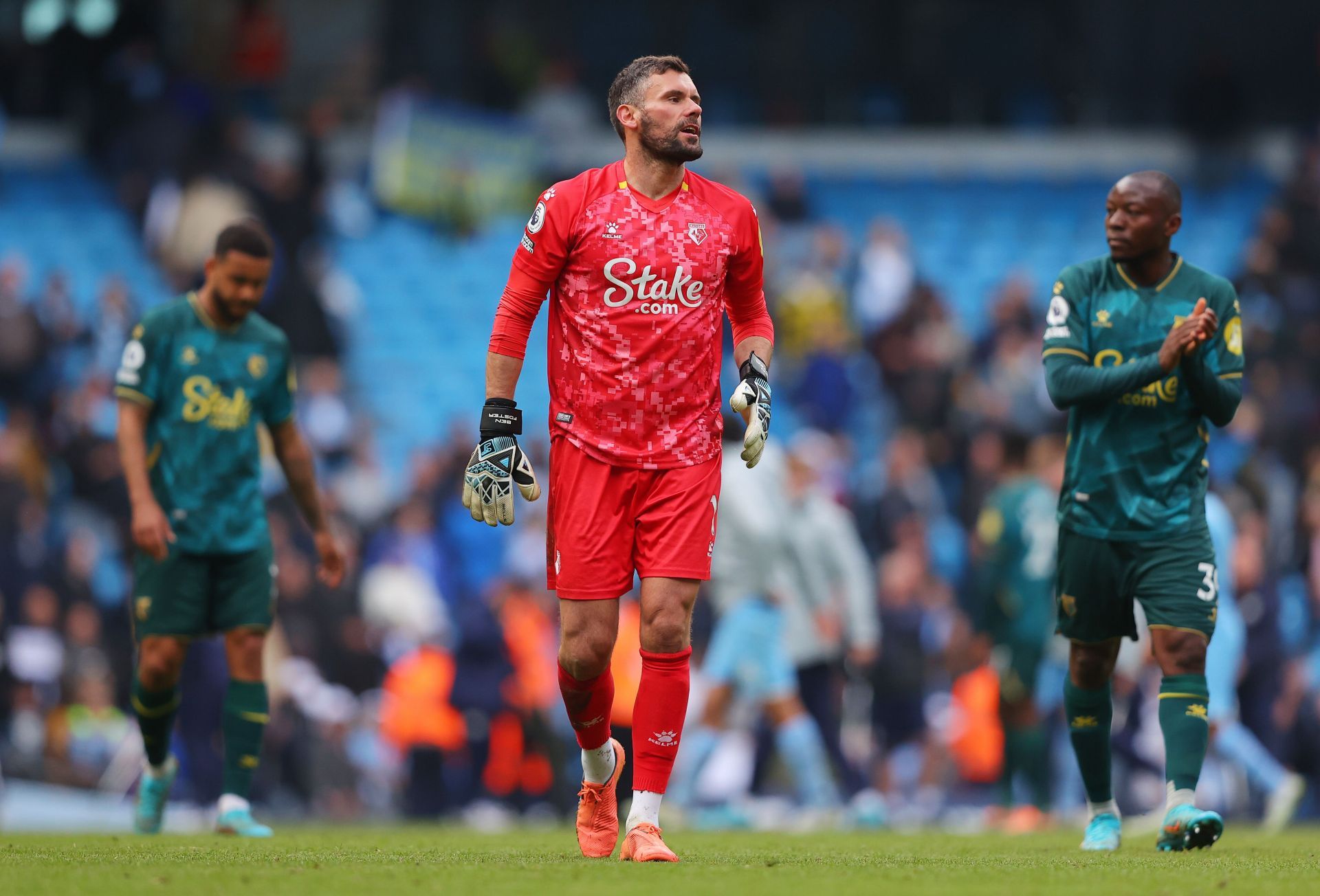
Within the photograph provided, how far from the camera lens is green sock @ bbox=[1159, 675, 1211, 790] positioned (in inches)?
Result: 288

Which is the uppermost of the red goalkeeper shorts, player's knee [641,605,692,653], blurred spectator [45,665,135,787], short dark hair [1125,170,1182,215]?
short dark hair [1125,170,1182,215]

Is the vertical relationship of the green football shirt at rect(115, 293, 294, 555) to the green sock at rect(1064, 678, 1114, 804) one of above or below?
above

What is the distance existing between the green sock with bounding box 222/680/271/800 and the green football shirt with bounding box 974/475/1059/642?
536 cm

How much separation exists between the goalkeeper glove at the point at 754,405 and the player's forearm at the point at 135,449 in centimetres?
310

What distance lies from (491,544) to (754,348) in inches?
413

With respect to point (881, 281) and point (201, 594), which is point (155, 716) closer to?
point (201, 594)

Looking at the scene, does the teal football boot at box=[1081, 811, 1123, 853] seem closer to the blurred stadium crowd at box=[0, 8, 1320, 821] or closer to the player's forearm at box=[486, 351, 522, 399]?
the player's forearm at box=[486, 351, 522, 399]

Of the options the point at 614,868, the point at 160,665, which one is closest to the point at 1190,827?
the point at 614,868

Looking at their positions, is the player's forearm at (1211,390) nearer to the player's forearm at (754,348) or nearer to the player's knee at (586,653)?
the player's forearm at (754,348)

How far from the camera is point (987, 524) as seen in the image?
1265 cm

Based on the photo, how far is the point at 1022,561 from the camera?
12.5 m

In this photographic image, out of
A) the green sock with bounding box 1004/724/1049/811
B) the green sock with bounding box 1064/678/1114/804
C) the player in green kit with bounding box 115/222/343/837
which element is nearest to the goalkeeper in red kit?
the green sock with bounding box 1064/678/1114/804

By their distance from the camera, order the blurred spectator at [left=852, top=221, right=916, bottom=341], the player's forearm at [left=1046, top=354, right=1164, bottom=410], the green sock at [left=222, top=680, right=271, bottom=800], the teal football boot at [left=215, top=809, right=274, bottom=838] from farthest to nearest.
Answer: the blurred spectator at [left=852, top=221, right=916, bottom=341], the green sock at [left=222, top=680, right=271, bottom=800], the teal football boot at [left=215, top=809, right=274, bottom=838], the player's forearm at [left=1046, top=354, right=1164, bottom=410]

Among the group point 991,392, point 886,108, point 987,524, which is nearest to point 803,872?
point 987,524
